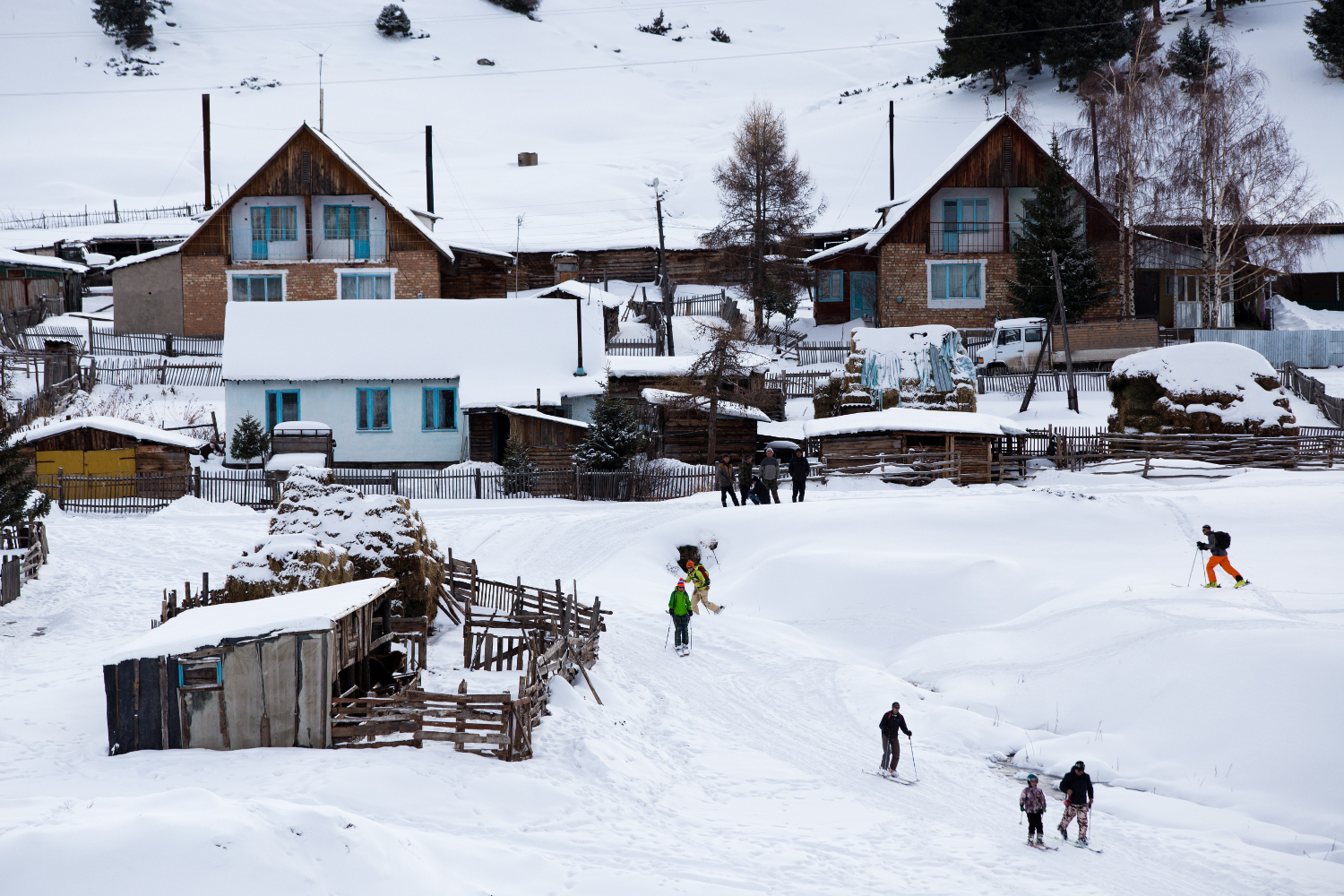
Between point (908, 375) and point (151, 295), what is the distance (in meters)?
29.8

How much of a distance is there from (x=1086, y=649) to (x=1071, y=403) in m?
19.2

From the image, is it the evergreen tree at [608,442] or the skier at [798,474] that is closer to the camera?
the skier at [798,474]

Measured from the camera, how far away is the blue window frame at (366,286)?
44625mm

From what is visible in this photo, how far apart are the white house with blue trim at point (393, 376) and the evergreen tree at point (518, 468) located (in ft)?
7.32

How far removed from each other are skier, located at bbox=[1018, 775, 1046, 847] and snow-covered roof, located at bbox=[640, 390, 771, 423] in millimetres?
21367

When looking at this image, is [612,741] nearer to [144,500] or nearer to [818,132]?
[144,500]

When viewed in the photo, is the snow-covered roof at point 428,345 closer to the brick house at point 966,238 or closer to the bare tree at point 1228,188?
the brick house at point 966,238

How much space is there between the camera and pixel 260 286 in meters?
44.3

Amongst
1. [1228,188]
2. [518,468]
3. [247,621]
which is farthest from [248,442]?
[1228,188]

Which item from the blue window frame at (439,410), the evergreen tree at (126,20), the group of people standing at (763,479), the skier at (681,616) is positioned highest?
the evergreen tree at (126,20)

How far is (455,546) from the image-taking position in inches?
960

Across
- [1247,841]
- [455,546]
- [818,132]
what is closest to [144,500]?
[455,546]

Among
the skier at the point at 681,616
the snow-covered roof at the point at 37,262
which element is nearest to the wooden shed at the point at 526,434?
the skier at the point at 681,616

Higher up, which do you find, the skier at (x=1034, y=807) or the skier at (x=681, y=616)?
the skier at (x=681, y=616)
